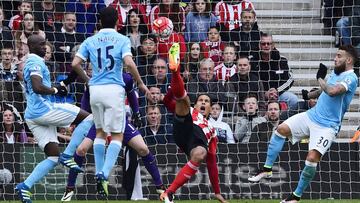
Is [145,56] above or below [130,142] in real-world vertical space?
above

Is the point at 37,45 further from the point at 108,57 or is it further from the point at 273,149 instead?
the point at 273,149

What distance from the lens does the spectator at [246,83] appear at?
21.0m

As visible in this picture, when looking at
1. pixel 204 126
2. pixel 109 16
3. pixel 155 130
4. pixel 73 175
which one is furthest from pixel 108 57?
pixel 155 130

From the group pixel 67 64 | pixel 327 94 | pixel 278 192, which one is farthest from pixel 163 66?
pixel 327 94

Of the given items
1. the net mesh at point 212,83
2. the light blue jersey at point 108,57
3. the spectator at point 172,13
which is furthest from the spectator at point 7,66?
the light blue jersey at point 108,57

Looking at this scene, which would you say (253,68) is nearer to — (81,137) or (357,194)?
(357,194)

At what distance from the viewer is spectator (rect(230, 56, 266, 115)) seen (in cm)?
2102

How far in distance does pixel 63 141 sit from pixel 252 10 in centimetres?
429

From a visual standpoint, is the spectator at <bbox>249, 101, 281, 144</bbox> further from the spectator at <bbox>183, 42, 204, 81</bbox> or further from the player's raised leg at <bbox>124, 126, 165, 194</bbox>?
the player's raised leg at <bbox>124, 126, 165, 194</bbox>

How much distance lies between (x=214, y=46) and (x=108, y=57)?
602cm

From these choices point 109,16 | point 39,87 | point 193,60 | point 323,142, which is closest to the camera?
point 109,16

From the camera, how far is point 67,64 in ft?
69.3

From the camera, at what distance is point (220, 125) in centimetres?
2047

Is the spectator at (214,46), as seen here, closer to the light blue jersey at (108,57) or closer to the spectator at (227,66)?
the spectator at (227,66)
